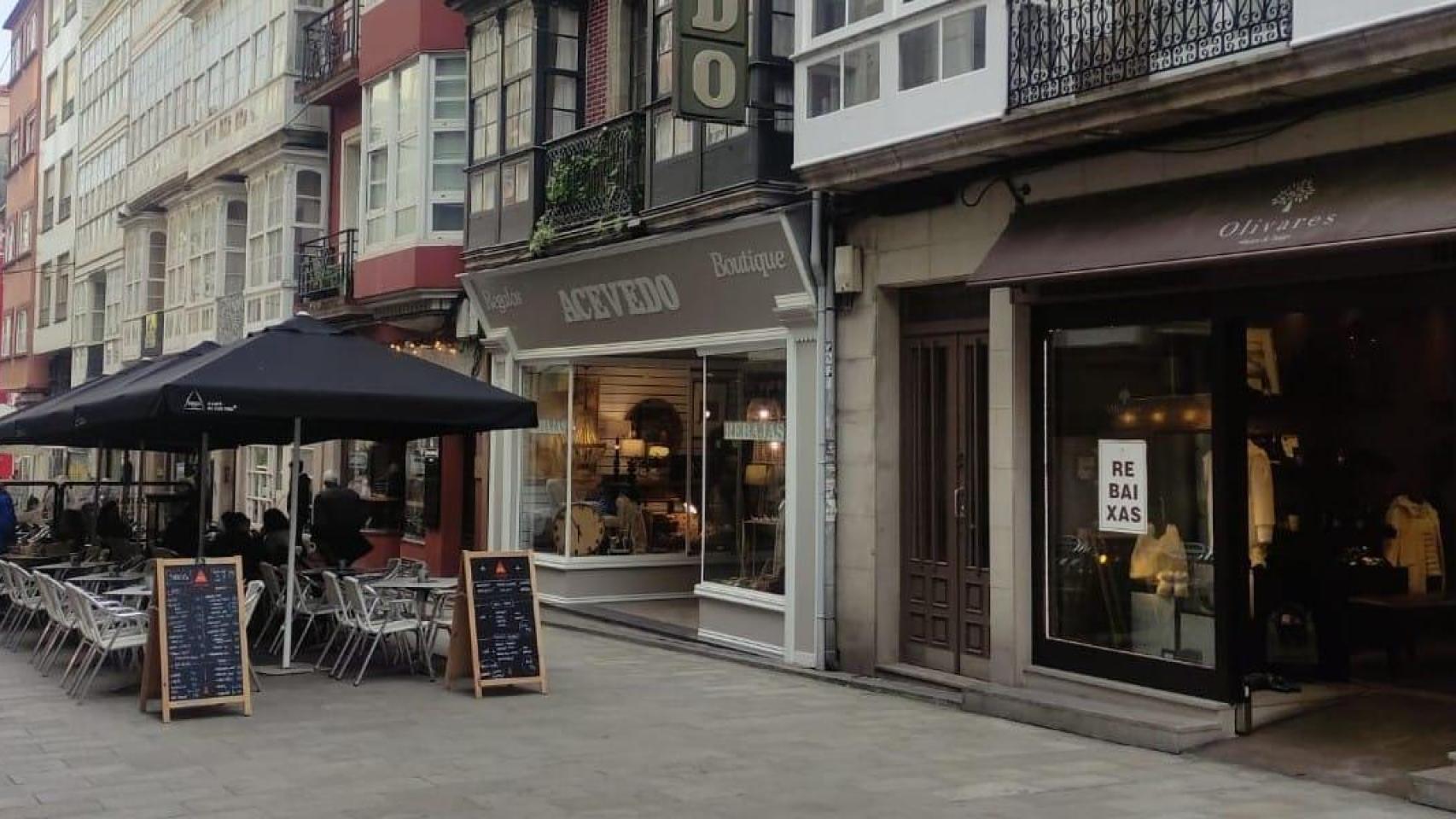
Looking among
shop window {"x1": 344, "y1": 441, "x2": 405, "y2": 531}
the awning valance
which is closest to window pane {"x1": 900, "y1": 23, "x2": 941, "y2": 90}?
the awning valance

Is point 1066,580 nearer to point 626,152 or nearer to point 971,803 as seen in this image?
point 971,803

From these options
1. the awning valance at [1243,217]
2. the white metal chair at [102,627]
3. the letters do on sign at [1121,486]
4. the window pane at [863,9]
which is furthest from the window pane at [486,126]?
the letters do on sign at [1121,486]

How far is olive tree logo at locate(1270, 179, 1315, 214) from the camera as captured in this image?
8227 mm

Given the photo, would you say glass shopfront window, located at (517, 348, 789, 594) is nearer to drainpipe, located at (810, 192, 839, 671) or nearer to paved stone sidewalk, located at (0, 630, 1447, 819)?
drainpipe, located at (810, 192, 839, 671)

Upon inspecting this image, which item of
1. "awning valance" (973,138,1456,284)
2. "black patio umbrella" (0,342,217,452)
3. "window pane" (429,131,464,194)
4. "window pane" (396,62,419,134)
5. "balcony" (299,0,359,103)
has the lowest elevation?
"black patio umbrella" (0,342,217,452)

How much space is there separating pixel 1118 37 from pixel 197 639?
24.6ft

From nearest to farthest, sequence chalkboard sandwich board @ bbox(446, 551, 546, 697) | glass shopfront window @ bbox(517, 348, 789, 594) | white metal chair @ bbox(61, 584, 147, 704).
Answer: white metal chair @ bbox(61, 584, 147, 704) < chalkboard sandwich board @ bbox(446, 551, 546, 697) < glass shopfront window @ bbox(517, 348, 789, 594)

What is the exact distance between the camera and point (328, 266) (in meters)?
22.0

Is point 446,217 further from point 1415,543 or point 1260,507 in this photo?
point 1415,543

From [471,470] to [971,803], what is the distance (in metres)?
13.4

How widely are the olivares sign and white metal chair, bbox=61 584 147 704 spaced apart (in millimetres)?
6043

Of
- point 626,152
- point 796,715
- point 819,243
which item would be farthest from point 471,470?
point 796,715

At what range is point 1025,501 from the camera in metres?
10.6

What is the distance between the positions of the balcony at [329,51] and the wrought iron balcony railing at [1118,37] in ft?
Result: 46.2
